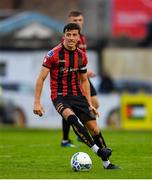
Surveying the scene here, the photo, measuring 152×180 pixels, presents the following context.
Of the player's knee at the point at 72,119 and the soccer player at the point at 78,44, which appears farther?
the soccer player at the point at 78,44

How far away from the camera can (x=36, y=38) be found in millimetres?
36656

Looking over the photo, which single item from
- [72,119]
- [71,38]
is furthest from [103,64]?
[72,119]

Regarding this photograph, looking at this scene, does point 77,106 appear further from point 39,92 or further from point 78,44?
point 78,44

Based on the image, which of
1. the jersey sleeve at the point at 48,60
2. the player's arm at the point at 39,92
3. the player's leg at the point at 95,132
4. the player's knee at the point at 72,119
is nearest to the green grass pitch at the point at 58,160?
the player's leg at the point at 95,132

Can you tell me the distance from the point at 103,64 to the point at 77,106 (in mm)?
23285

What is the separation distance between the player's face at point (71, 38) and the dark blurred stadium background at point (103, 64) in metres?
14.3

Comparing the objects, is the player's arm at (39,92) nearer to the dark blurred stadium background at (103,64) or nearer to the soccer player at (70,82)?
the soccer player at (70,82)

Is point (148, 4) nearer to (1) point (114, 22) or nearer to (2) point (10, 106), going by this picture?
(1) point (114, 22)

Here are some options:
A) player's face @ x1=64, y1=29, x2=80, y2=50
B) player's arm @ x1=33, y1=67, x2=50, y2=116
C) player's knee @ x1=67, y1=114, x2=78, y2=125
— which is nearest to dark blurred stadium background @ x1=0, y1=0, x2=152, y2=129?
player's face @ x1=64, y1=29, x2=80, y2=50

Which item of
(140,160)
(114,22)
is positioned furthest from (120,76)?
(140,160)

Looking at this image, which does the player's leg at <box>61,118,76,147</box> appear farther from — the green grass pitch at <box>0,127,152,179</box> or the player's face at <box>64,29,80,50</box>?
the player's face at <box>64,29,80,50</box>

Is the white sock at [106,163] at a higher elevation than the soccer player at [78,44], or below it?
below

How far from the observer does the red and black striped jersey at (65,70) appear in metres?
14.7

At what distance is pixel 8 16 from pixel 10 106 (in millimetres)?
13215
